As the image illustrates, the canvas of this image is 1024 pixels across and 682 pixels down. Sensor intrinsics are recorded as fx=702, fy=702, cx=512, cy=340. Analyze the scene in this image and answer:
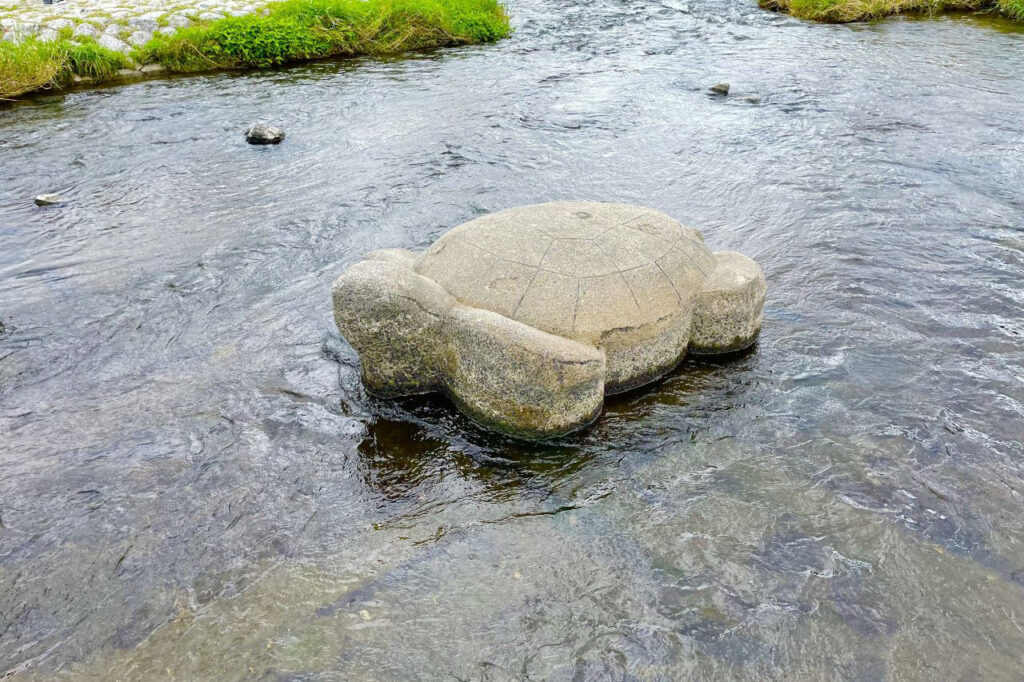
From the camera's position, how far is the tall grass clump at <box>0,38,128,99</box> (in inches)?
538

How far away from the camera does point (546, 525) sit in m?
4.72

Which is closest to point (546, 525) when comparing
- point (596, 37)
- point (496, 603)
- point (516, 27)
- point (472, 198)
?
point (496, 603)

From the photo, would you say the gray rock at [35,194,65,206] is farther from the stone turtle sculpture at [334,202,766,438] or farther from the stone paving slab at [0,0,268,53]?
the stone paving slab at [0,0,268,53]

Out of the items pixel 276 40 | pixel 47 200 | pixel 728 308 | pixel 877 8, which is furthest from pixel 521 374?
pixel 877 8

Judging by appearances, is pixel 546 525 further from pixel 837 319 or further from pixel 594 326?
pixel 837 319

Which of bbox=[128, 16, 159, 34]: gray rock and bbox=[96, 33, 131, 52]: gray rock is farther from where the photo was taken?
bbox=[128, 16, 159, 34]: gray rock

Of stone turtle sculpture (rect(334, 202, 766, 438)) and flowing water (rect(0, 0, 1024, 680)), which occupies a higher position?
stone turtle sculpture (rect(334, 202, 766, 438))

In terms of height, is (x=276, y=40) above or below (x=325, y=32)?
below

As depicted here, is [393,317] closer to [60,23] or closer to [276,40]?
[276,40]

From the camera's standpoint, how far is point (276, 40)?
16062mm

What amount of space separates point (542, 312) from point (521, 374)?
566mm

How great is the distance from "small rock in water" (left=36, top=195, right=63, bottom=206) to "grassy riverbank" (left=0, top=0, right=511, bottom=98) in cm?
579

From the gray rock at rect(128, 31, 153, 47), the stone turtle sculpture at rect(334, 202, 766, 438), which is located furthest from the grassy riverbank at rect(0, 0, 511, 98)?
the stone turtle sculpture at rect(334, 202, 766, 438)

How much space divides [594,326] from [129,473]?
3629 mm
